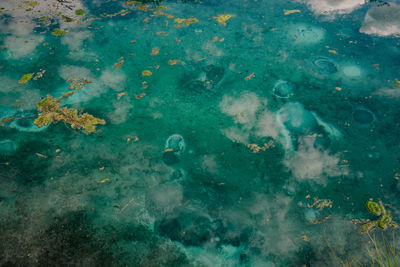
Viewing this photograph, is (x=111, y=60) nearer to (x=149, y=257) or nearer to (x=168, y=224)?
(x=168, y=224)

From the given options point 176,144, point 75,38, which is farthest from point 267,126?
point 75,38

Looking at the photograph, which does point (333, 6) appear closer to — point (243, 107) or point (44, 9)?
point (243, 107)

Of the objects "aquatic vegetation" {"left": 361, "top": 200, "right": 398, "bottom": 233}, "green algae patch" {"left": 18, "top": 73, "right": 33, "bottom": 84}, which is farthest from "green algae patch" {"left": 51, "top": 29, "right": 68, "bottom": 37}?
"aquatic vegetation" {"left": 361, "top": 200, "right": 398, "bottom": 233}

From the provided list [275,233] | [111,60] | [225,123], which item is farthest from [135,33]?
[275,233]

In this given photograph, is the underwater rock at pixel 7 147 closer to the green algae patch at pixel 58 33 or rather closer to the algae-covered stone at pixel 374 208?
the green algae patch at pixel 58 33

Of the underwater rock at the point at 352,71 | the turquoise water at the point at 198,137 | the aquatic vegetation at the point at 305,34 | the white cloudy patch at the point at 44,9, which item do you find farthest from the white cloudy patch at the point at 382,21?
the white cloudy patch at the point at 44,9

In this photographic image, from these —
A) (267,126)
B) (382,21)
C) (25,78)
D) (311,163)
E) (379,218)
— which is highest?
(382,21)
